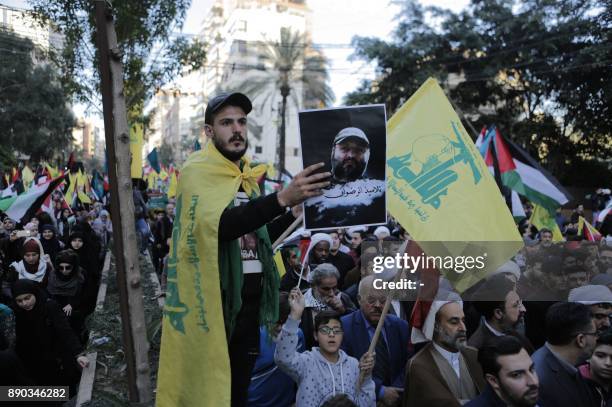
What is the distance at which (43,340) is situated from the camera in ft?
18.3

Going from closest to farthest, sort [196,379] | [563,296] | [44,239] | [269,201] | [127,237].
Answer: [269,201]
[196,379]
[127,237]
[563,296]
[44,239]

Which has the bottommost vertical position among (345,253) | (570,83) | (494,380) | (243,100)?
(494,380)

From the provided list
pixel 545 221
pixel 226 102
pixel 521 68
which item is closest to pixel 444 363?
pixel 226 102

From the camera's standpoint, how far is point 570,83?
2720 centimetres

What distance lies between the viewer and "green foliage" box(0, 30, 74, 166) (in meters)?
37.6

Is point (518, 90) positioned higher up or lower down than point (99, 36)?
higher up

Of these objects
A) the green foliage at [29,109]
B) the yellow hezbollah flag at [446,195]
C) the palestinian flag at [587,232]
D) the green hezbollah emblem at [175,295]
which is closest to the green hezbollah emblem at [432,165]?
the yellow hezbollah flag at [446,195]

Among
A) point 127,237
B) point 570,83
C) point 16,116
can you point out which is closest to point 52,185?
point 127,237

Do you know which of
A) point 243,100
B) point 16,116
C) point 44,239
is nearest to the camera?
point 243,100

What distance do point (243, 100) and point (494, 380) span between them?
71.2 inches

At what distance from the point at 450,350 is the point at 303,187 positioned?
1.74 m

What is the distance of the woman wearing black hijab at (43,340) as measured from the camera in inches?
218

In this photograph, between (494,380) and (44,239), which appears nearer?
(494,380)

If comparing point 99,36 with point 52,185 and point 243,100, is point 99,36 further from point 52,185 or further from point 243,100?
point 52,185
